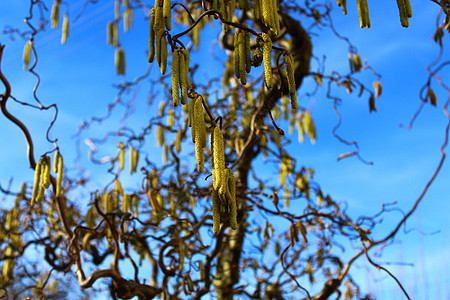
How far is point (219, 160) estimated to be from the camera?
3.40 feet

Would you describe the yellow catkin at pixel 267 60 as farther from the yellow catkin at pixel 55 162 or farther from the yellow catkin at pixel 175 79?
the yellow catkin at pixel 55 162

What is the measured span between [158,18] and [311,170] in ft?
8.02

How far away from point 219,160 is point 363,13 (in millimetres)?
625

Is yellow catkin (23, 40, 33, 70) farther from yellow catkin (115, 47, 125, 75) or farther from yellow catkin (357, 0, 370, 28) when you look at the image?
yellow catkin (357, 0, 370, 28)

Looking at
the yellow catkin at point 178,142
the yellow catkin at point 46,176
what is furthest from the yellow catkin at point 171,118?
the yellow catkin at point 46,176

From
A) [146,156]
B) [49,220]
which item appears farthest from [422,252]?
[49,220]

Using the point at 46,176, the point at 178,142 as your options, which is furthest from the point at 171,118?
the point at 46,176

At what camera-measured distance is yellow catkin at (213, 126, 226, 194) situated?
3.34 feet

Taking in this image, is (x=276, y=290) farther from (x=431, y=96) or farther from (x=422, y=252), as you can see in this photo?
(x=431, y=96)

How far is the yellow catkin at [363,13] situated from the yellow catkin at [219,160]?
56 cm

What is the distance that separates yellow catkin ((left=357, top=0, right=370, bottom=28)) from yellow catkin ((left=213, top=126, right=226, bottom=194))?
564mm

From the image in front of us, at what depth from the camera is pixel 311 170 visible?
3422 mm

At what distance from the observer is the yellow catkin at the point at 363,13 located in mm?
1290

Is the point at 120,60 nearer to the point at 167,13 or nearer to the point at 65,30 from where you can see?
the point at 65,30
